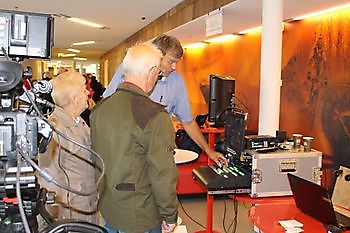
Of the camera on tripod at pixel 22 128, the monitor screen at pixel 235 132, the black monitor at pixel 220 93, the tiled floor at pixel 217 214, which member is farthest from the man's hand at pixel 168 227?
the black monitor at pixel 220 93

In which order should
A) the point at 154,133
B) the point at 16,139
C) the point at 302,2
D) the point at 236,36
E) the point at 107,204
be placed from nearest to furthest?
1. the point at 16,139
2. the point at 154,133
3. the point at 107,204
4. the point at 302,2
5. the point at 236,36

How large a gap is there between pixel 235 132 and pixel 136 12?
4.97m

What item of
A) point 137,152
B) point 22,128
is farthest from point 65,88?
point 22,128

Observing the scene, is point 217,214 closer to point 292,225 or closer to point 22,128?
point 292,225

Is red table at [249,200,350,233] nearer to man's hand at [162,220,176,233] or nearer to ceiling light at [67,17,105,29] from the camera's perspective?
man's hand at [162,220,176,233]

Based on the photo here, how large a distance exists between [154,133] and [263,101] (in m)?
1.56

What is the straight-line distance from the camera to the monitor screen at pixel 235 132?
2.32 metres

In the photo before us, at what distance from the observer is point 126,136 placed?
166cm

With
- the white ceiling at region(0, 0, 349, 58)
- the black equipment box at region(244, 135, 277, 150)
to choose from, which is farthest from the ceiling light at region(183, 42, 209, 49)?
the black equipment box at region(244, 135, 277, 150)

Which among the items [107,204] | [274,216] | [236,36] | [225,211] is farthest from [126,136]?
[236,36]

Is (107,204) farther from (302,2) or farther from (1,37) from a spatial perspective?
(302,2)

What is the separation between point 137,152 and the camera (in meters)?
1.68

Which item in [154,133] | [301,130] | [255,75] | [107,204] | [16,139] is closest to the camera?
[16,139]

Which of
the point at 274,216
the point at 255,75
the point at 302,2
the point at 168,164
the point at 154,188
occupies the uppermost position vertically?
the point at 302,2
